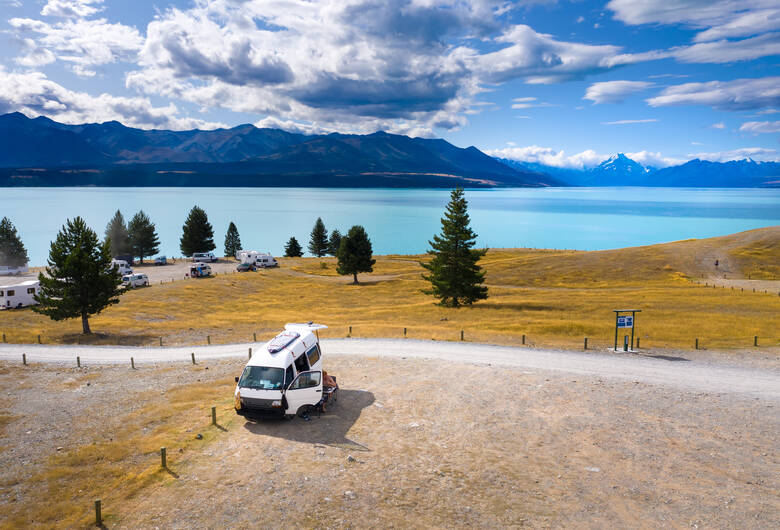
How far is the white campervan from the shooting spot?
56.9ft

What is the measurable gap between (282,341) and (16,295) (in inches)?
1721

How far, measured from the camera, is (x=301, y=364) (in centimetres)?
1867

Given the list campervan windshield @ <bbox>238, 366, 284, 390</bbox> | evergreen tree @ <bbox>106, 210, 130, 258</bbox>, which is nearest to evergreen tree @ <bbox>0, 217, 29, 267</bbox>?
evergreen tree @ <bbox>106, 210, 130, 258</bbox>

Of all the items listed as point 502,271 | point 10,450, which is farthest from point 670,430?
point 502,271

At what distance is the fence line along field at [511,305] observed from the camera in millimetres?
34344

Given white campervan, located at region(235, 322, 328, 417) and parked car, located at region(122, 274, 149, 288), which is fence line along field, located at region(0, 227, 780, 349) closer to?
parked car, located at region(122, 274, 149, 288)

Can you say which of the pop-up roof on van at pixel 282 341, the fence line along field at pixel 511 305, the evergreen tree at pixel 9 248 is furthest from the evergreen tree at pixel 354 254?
the evergreen tree at pixel 9 248

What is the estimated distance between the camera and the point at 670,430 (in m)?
17.3

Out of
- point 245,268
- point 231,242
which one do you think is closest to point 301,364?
point 245,268

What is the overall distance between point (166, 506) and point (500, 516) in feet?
31.0

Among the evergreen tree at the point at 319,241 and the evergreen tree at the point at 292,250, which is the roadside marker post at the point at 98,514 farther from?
the evergreen tree at the point at 319,241

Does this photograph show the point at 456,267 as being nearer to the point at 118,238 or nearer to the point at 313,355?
the point at 313,355

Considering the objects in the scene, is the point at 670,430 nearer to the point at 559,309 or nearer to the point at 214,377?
the point at 214,377

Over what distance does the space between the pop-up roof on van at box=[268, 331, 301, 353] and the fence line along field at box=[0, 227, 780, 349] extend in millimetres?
14328
